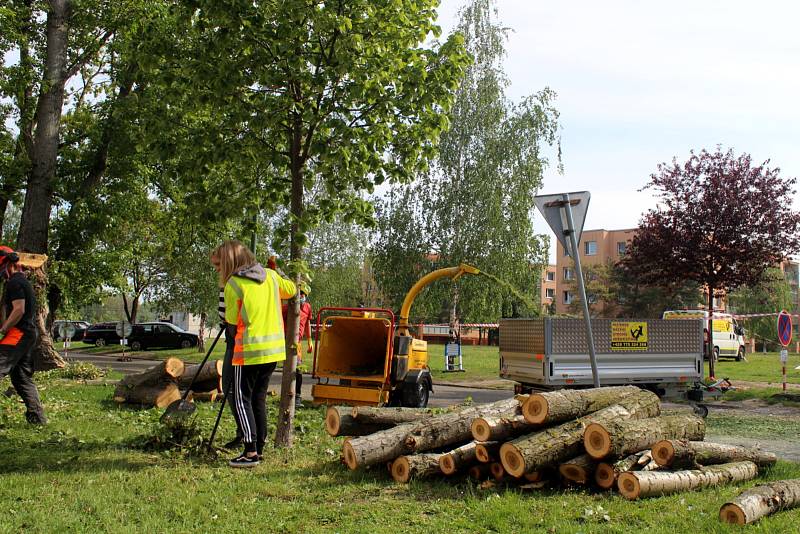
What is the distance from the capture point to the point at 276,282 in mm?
6676

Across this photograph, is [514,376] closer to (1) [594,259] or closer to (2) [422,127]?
(2) [422,127]

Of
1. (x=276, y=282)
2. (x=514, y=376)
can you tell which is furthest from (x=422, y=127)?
(x=514, y=376)

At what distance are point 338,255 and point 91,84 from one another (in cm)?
2846

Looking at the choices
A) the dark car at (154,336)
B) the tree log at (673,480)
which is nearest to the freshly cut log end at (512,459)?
the tree log at (673,480)

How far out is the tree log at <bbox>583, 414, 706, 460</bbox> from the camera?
543 centimetres

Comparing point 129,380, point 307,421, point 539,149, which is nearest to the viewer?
point 307,421

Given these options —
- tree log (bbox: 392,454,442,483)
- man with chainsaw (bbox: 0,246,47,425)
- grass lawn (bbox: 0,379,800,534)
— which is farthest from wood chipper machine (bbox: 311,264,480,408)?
tree log (bbox: 392,454,442,483)

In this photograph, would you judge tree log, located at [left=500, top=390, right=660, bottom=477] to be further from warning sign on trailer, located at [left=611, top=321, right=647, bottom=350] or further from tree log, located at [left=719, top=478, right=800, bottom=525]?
warning sign on trailer, located at [left=611, top=321, right=647, bottom=350]

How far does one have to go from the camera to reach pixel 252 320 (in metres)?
6.35

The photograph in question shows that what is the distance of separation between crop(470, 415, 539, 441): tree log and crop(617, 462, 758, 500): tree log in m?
0.87

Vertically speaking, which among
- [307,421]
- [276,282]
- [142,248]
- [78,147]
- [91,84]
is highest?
[91,84]

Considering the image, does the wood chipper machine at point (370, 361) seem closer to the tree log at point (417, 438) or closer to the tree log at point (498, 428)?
the tree log at point (417, 438)

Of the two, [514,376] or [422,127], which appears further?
[514,376]

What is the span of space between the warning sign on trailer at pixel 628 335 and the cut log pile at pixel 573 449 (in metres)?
4.58
